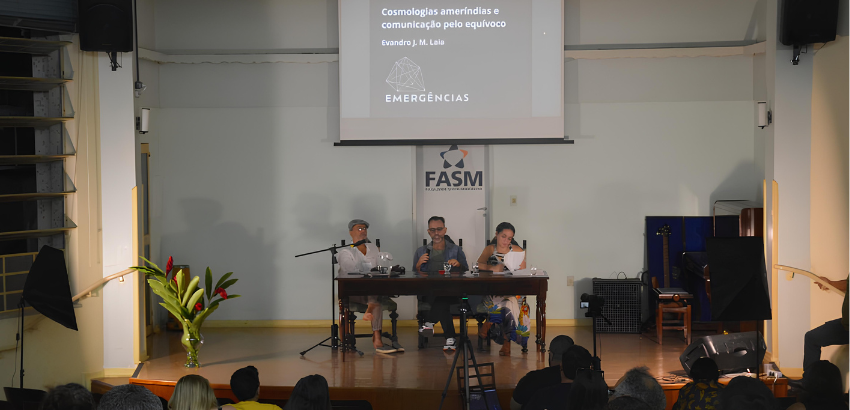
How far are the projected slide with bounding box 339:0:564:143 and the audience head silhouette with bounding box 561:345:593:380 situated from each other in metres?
4.13

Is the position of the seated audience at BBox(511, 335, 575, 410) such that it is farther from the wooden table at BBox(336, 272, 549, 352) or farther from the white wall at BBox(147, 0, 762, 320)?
the white wall at BBox(147, 0, 762, 320)

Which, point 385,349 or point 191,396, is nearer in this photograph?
point 191,396

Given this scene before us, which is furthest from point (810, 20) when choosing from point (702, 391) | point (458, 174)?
point (458, 174)

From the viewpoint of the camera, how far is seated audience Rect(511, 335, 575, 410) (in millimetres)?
3896

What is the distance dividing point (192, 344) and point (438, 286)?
2265 millimetres

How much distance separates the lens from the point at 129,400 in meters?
2.66

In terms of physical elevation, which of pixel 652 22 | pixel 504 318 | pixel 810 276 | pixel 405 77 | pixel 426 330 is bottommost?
pixel 426 330

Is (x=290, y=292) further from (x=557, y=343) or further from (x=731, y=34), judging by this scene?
(x=731, y=34)

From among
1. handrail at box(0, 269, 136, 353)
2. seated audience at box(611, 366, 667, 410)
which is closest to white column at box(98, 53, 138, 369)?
handrail at box(0, 269, 136, 353)

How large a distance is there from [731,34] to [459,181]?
11.2 feet

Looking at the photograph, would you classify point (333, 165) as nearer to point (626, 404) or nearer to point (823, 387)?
point (823, 387)

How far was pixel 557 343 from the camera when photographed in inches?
157

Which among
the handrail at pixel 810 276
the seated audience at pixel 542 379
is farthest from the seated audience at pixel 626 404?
the handrail at pixel 810 276

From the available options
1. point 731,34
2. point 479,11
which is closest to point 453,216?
point 479,11
